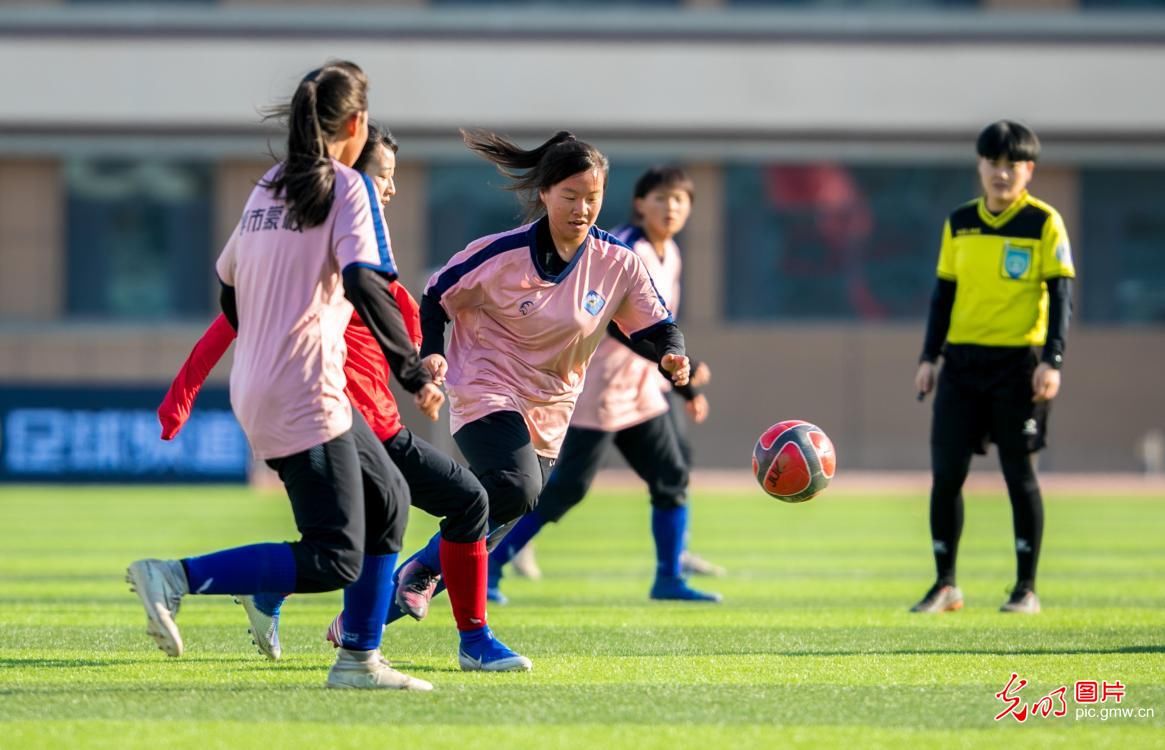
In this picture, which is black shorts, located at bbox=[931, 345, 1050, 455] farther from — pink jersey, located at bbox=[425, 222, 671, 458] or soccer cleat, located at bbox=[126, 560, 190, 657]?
soccer cleat, located at bbox=[126, 560, 190, 657]

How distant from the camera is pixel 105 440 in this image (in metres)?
23.0

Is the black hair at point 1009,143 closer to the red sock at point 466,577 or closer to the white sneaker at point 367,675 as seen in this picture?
the red sock at point 466,577

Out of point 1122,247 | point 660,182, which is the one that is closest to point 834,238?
point 1122,247

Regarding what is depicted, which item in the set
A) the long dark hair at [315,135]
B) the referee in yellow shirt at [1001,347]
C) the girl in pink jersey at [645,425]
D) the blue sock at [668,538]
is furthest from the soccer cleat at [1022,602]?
the long dark hair at [315,135]

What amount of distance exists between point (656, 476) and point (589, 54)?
20186mm

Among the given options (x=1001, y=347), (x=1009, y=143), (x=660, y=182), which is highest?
(x=1009, y=143)

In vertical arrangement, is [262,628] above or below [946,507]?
below

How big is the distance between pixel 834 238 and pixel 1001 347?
20830 millimetres

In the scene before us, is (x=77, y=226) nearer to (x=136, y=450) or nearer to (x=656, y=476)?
(x=136, y=450)

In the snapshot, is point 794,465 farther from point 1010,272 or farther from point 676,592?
point 676,592

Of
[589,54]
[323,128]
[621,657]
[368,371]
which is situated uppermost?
[589,54]

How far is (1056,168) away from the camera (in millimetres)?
29625

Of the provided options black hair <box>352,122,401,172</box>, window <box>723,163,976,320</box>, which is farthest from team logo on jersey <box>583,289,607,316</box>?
window <box>723,163,976,320</box>

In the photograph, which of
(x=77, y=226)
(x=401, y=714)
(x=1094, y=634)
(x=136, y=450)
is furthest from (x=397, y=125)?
(x=401, y=714)
